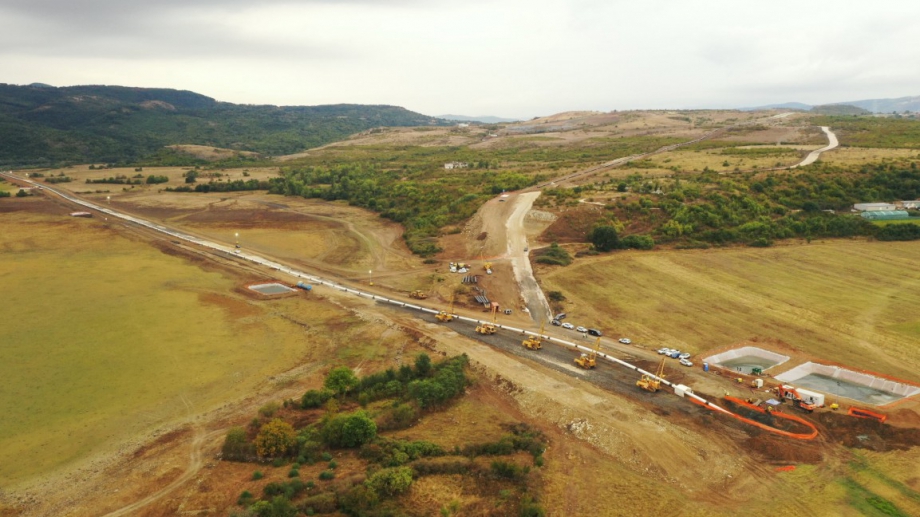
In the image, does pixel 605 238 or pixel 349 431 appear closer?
pixel 349 431

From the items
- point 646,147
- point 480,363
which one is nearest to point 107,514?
point 480,363

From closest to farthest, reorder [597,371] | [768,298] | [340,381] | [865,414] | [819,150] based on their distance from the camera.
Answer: [865,414]
[340,381]
[597,371]
[768,298]
[819,150]

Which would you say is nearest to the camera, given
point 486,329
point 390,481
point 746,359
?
point 390,481

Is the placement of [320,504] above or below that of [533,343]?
above

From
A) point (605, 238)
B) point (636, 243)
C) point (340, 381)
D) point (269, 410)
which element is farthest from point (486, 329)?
point (636, 243)

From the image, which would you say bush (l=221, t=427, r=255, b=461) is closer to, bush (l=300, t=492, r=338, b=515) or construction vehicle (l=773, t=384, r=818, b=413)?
bush (l=300, t=492, r=338, b=515)

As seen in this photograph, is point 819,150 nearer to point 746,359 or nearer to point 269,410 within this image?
point 746,359

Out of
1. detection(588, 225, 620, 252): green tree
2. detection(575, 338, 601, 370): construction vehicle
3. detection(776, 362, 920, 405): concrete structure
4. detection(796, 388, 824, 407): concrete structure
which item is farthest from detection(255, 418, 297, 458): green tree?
detection(588, 225, 620, 252): green tree
